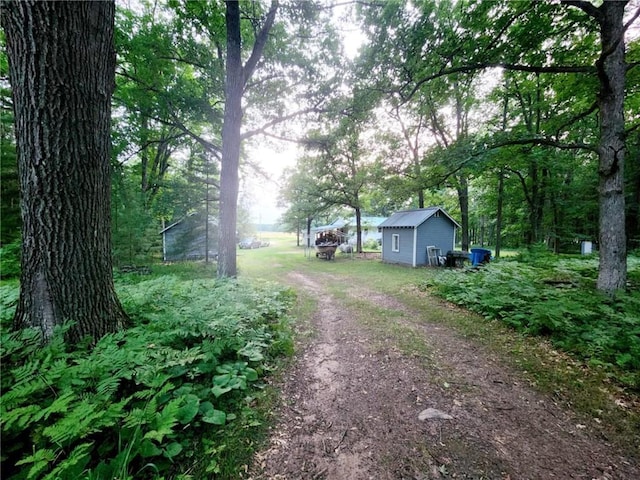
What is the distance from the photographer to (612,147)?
171 inches

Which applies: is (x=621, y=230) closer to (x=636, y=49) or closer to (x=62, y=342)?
(x=636, y=49)

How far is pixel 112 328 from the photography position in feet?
7.38

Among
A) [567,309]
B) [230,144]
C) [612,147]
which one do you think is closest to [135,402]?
[230,144]

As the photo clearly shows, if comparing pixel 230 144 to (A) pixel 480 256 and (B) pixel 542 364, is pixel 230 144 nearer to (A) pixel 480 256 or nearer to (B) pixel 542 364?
(B) pixel 542 364

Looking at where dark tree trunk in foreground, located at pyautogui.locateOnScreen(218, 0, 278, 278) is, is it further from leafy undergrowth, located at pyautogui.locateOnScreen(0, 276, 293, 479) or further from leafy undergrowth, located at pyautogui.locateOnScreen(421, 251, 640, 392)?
leafy undergrowth, located at pyautogui.locateOnScreen(421, 251, 640, 392)

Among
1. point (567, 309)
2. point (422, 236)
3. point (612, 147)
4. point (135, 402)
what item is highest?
point (612, 147)

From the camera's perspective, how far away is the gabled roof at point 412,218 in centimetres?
1244

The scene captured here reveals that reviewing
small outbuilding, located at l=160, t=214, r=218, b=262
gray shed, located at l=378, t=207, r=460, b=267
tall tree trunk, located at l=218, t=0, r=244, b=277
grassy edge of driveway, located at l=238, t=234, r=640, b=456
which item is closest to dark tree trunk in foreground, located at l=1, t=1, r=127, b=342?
grassy edge of driveway, located at l=238, t=234, r=640, b=456

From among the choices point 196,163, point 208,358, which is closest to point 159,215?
point 196,163

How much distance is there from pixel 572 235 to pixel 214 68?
875 inches

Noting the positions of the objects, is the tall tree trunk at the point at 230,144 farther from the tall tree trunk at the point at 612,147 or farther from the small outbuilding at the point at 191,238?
the tall tree trunk at the point at 612,147

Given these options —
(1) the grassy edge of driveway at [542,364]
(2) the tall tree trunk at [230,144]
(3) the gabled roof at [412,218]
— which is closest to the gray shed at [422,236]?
(3) the gabled roof at [412,218]

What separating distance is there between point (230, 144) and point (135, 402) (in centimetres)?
562

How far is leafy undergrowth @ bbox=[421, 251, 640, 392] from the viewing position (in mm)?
2922
